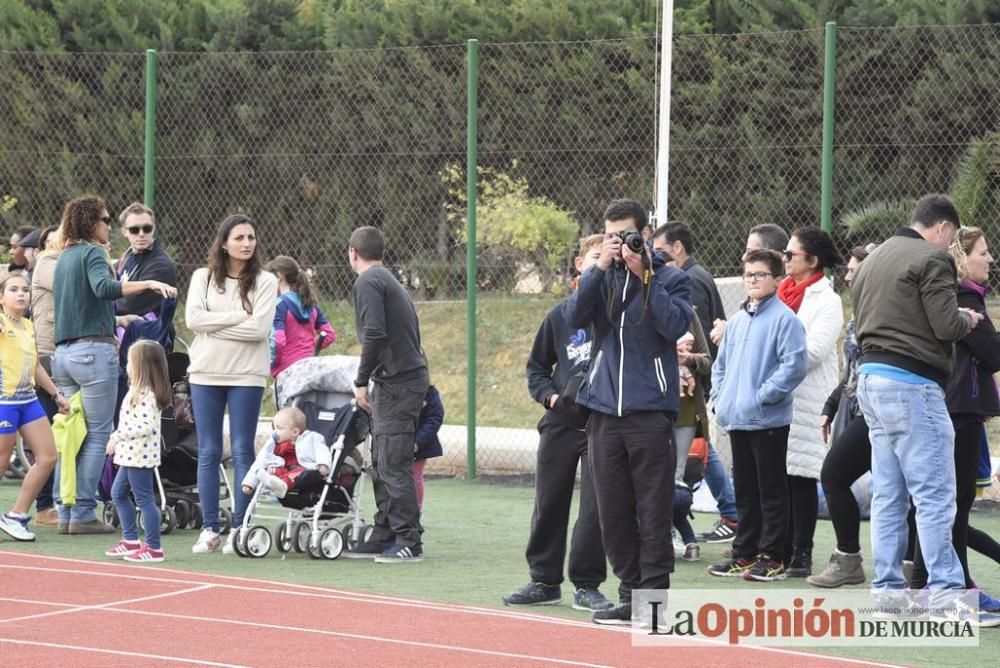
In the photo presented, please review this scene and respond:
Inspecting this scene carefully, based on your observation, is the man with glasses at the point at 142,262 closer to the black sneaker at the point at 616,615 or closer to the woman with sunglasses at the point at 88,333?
the woman with sunglasses at the point at 88,333

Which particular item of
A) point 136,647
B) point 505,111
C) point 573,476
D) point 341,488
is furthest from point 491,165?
point 136,647

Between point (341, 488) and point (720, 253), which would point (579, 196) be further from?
point (341, 488)

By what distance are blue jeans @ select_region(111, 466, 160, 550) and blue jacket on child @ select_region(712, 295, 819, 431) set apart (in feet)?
10.5

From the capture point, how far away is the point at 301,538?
9.82 meters

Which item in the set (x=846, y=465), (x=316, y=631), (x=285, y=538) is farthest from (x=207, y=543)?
(x=846, y=465)

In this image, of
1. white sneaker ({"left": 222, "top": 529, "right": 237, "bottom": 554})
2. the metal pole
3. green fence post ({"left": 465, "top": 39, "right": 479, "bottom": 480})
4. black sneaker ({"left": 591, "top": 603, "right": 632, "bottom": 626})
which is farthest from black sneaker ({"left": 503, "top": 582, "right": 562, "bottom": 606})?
the metal pole

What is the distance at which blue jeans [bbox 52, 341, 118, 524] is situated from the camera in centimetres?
1026

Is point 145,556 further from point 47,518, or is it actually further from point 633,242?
point 633,242

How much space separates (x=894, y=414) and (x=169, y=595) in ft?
11.9

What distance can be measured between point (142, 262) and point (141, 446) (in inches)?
63.9

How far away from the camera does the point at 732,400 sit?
353 inches

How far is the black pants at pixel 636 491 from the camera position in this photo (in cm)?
718

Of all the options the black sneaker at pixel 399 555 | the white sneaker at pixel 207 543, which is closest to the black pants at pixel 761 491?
the black sneaker at pixel 399 555

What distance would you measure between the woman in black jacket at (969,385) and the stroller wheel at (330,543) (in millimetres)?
3404
